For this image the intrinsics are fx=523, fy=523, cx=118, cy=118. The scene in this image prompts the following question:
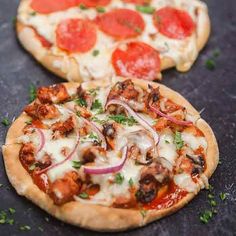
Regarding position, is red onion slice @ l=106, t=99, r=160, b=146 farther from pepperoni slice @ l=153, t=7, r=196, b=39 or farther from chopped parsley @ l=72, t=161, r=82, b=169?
pepperoni slice @ l=153, t=7, r=196, b=39

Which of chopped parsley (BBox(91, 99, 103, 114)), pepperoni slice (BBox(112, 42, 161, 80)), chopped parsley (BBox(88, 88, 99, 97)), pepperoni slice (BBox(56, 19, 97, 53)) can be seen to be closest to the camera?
chopped parsley (BBox(91, 99, 103, 114))

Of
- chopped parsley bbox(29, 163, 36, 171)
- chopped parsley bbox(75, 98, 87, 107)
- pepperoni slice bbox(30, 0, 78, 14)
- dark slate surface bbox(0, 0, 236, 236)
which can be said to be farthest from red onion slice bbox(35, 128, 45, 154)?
pepperoni slice bbox(30, 0, 78, 14)

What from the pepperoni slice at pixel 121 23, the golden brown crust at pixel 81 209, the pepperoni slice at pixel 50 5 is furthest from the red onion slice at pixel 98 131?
Answer: the pepperoni slice at pixel 50 5

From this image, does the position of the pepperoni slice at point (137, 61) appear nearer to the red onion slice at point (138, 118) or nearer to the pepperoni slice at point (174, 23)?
the pepperoni slice at point (174, 23)

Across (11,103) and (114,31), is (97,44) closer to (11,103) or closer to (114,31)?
(114,31)

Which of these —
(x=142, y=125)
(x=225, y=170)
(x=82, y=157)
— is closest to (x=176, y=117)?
(x=142, y=125)

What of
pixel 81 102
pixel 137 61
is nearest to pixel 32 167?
pixel 81 102
